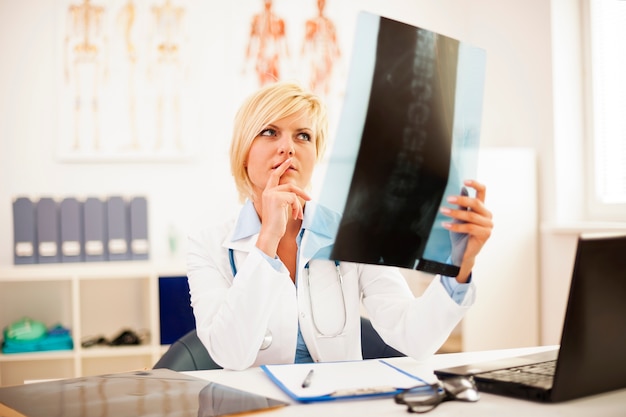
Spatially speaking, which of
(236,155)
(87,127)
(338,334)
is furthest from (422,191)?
(87,127)

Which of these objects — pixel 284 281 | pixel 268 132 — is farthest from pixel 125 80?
pixel 284 281

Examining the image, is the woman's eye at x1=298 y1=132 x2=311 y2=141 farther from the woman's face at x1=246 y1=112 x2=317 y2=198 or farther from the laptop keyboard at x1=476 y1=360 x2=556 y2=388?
the laptop keyboard at x1=476 y1=360 x2=556 y2=388

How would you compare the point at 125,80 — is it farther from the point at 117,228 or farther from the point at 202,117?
the point at 117,228

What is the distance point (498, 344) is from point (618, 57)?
1.53m

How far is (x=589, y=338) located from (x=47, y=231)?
297 centimetres

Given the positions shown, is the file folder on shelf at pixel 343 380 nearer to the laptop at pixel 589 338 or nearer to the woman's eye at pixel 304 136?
the laptop at pixel 589 338

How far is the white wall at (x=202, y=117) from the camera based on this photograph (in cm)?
366

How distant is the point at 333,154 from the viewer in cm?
106

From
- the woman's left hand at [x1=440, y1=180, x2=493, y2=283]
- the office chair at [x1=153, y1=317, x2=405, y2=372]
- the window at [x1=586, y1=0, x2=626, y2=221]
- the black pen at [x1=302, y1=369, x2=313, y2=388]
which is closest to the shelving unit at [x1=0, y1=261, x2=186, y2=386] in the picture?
the office chair at [x1=153, y1=317, x2=405, y2=372]

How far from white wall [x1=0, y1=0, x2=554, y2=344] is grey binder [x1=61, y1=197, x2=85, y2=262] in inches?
13.4

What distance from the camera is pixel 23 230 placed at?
3396 millimetres

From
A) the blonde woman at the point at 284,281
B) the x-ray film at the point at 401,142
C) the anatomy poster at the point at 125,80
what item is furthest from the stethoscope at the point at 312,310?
the anatomy poster at the point at 125,80

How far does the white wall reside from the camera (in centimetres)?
366

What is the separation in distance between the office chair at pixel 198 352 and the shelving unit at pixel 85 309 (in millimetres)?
1673
